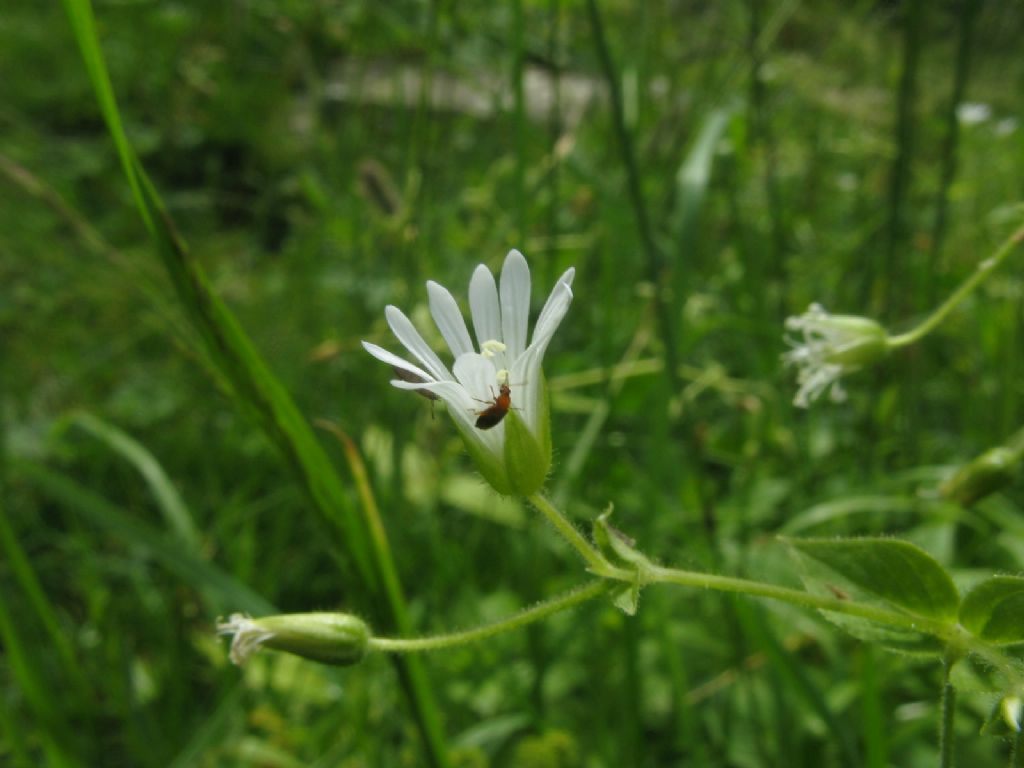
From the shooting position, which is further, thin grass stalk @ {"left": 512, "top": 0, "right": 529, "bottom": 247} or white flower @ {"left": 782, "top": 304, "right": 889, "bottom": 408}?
thin grass stalk @ {"left": 512, "top": 0, "right": 529, "bottom": 247}

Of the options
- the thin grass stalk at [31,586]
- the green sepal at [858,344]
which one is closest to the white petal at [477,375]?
the green sepal at [858,344]

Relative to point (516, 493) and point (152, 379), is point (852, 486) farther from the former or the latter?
point (152, 379)

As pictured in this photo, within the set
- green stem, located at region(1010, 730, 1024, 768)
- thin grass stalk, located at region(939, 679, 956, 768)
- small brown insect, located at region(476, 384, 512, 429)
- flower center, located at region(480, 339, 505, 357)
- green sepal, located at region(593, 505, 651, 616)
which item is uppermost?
flower center, located at region(480, 339, 505, 357)

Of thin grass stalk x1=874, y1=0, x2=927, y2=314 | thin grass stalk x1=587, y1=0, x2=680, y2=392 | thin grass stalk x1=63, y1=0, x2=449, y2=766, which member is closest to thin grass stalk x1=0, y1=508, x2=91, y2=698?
thin grass stalk x1=63, y1=0, x2=449, y2=766

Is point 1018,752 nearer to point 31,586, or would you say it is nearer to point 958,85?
point 958,85

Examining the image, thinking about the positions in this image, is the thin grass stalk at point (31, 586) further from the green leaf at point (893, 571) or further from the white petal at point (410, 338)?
the green leaf at point (893, 571)

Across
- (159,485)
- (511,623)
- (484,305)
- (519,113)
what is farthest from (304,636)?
(159,485)

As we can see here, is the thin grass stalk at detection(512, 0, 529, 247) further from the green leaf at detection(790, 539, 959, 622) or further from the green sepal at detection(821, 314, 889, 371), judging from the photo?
the green leaf at detection(790, 539, 959, 622)
